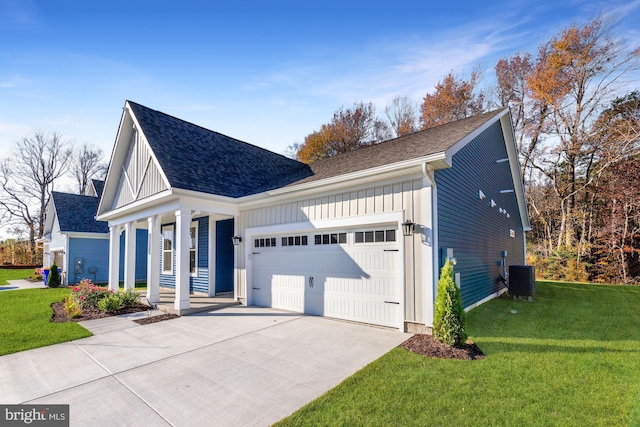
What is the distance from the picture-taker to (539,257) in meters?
17.2

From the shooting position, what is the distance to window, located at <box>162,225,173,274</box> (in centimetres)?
1233

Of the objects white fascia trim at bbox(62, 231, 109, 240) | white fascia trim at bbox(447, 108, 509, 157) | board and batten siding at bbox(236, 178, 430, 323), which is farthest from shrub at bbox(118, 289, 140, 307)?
white fascia trim at bbox(62, 231, 109, 240)

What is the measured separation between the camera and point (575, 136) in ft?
57.7

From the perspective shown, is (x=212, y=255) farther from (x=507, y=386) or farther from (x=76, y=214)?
(x=76, y=214)

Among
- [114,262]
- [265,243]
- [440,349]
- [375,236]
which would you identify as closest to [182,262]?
[265,243]

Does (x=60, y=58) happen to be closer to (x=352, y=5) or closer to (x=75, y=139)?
(x=352, y=5)

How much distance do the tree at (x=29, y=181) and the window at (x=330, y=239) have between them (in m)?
32.6

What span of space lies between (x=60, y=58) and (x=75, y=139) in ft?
Result: 104

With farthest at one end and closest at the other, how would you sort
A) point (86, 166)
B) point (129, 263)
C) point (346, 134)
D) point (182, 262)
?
point (86, 166) < point (346, 134) < point (129, 263) < point (182, 262)

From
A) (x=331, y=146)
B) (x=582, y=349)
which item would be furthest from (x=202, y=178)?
(x=331, y=146)

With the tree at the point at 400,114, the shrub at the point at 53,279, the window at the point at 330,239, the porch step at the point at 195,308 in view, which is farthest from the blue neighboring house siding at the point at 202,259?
the tree at the point at 400,114

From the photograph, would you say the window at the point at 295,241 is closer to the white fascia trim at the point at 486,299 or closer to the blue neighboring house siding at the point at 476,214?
the blue neighboring house siding at the point at 476,214

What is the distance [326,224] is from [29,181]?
3593cm

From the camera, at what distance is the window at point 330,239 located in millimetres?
6953
